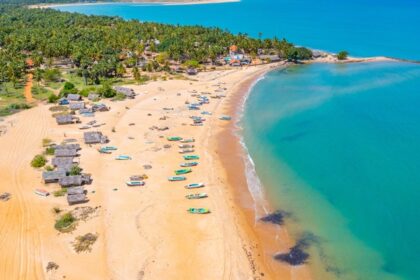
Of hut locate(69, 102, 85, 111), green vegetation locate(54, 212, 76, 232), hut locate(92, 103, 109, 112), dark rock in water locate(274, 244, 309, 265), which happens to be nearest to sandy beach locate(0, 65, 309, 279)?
green vegetation locate(54, 212, 76, 232)

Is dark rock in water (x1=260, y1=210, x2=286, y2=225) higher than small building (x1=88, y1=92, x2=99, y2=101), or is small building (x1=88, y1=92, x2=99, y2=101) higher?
small building (x1=88, y1=92, x2=99, y2=101)

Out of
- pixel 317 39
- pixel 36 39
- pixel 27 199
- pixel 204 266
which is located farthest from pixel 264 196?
pixel 317 39

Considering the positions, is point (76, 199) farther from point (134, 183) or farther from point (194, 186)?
point (194, 186)

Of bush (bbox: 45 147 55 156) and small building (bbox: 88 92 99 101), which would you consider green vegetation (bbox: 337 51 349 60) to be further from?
bush (bbox: 45 147 55 156)

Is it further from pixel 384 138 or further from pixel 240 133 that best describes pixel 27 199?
pixel 384 138

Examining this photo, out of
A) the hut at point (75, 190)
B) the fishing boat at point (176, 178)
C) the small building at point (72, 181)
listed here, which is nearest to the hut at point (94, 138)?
the small building at point (72, 181)

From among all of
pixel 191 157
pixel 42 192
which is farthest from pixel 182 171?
pixel 42 192

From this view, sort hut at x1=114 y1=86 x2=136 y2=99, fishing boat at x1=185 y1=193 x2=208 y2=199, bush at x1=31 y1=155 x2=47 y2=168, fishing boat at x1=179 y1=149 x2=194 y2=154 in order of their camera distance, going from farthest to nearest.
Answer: hut at x1=114 y1=86 x2=136 y2=99
fishing boat at x1=179 y1=149 x2=194 y2=154
bush at x1=31 y1=155 x2=47 y2=168
fishing boat at x1=185 y1=193 x2=208 y2=199
